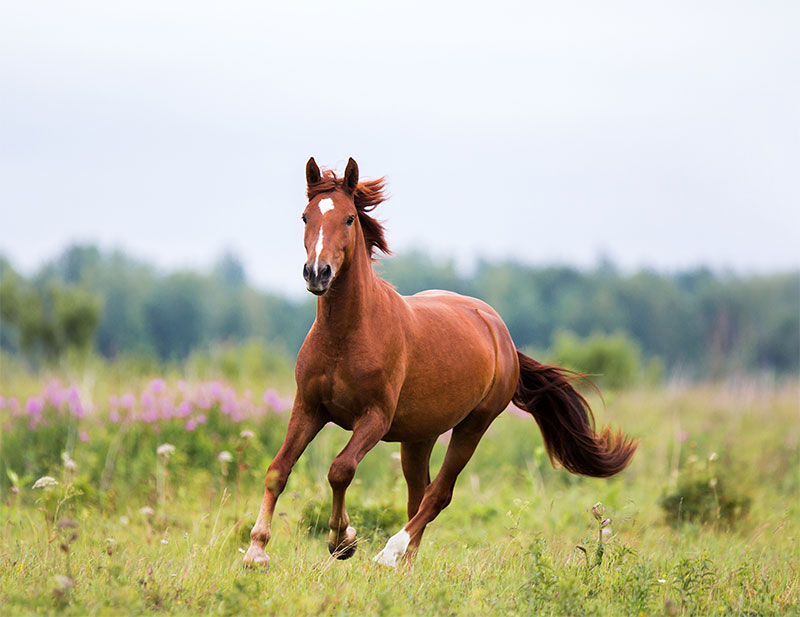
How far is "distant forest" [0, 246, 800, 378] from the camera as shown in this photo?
62.4 meters

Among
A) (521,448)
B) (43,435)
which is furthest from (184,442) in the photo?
(521,448)

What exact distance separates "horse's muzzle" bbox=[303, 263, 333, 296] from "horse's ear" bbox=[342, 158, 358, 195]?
0.78m

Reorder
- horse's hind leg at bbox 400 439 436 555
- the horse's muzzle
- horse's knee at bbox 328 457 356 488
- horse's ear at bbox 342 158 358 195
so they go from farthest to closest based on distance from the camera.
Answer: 1. horse's hind leg at bbox 400 439 436 555
2. horse's ear at bbox 342 158 358 195
3. horse's knee at bbox 328 457 356 488
4. the horse's muzzle

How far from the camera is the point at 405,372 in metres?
5.30

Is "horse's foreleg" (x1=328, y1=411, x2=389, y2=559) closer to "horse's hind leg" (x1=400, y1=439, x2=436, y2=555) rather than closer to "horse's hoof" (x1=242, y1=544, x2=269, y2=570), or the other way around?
"horse's hoof" (x1=242, y1=544, x2=269, y2=570)

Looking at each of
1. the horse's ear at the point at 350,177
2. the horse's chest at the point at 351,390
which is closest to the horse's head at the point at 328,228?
the horse's ear at the point at 350,177

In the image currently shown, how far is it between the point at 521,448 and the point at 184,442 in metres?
4.75

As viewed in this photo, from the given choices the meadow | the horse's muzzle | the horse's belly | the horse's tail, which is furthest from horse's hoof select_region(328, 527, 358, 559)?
the horse's tail

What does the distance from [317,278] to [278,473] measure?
115 cm

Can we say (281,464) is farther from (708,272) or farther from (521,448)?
(708,272)

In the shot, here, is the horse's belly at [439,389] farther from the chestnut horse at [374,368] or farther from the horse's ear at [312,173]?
the horse's ear at [312,173]

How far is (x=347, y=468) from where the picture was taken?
481cm

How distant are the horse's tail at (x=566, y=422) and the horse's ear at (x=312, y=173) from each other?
255 centimetres

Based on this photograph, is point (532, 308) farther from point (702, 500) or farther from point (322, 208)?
point (322, 208)
